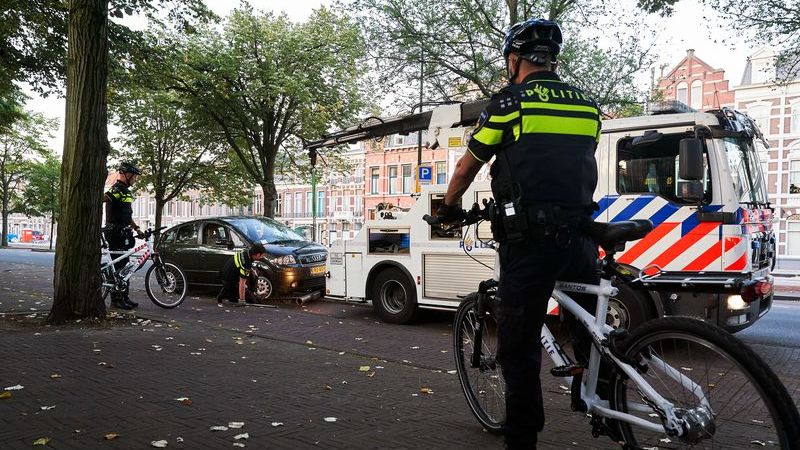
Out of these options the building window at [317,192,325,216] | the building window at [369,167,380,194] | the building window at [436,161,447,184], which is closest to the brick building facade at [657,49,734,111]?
the building window at [436,161,447,184]

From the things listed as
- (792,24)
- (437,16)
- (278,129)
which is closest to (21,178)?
(278,129)

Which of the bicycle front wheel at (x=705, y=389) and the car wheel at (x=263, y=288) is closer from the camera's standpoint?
the bicycle front wheel at (x=705, y=389)

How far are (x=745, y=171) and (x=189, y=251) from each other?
10.2 metres

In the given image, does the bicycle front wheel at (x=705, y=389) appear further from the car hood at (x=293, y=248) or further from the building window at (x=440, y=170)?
the building window at (x=440, y=170)

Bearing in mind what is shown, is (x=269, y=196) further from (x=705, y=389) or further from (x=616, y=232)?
(x=705, y=389)

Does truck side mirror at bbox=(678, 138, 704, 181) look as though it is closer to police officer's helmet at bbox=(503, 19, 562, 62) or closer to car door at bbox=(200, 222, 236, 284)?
police officer's helmet at bbox=(503, 19, 562, 62)

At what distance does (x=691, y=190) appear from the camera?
21.4 ft

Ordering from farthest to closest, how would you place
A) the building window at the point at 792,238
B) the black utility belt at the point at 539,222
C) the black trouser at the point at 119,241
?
the building window at the point at 792,238 → the black trouser at the point at 119,241 → the black utility belt at the point at 539,222

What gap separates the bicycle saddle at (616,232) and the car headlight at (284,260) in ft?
29.2

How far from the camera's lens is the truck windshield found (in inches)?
263

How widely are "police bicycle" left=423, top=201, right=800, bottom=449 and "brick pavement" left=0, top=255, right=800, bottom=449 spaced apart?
0.85 metres

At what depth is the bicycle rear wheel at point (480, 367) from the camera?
372 cm

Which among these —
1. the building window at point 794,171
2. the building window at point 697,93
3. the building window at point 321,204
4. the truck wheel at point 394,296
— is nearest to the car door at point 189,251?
the truck wheel at point 394,296

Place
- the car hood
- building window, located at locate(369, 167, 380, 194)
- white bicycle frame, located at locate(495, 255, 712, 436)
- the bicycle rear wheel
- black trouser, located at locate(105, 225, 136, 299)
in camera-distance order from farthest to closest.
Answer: building window, located at locate(369, 167, 380, 194), the car hood, black trouser, located at locate(105, 225, 136, 299), the bicycle rear wheel, white bicycle frame, located at locate(495, 255, 712, 436)
